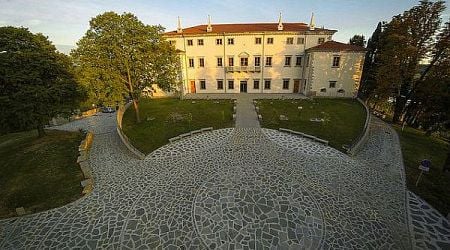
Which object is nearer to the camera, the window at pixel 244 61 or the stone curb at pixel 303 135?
the stone curb at pixel 303 135

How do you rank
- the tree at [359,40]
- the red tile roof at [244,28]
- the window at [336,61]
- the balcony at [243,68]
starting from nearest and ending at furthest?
the window at [336,61] < the red tile roof at [244,28] < the balcony at [243,68] < the tree at [359,40]

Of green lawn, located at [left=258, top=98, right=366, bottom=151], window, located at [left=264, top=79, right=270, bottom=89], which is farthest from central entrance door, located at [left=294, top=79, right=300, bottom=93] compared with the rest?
green lawn, located at [left=258, top=98, right=366, bottom=151]

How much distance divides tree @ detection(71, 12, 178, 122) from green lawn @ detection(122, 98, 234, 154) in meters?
3.92

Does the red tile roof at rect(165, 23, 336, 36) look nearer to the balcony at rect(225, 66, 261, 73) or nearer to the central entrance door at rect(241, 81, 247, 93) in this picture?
the balcony at rect(225, 66, 261, 73)

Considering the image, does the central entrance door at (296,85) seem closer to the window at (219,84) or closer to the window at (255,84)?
the window at (255,84)

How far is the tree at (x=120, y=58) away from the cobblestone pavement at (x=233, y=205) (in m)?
7.48

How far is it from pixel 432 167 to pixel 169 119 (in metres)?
25.3

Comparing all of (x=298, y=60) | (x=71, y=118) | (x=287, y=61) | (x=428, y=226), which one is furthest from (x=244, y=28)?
(x=428, y=226)

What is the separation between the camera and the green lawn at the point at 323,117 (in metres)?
21.6

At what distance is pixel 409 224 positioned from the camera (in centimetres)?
1041

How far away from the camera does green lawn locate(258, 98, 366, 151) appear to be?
2156 centimetres

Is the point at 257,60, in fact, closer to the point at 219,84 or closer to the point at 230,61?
the point at 230,61

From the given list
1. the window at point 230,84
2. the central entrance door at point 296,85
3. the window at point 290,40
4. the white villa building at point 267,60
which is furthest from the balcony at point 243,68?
the central entrance door at point 296,85

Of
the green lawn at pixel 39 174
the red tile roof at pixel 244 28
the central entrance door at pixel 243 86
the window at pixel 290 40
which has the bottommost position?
the green lawn at pixel 39 174
